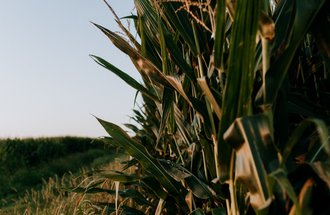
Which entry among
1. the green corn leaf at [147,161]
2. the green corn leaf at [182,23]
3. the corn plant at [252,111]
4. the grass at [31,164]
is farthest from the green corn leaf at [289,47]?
the grass at [31,164]

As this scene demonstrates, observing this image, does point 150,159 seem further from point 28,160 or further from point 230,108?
point 28,160

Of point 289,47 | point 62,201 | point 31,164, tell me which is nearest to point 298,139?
point 289,47

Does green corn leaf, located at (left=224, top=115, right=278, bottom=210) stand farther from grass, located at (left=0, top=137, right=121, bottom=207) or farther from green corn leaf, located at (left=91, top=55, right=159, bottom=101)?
grass, located at (left=0, top=137, right=121, bottom=207)

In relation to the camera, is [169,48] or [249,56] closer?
[249,56]

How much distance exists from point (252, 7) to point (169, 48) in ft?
1.90

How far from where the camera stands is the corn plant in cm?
102

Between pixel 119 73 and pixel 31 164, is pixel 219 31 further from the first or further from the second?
pixel 31 164

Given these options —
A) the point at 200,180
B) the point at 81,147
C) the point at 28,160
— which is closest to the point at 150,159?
the point at 200,180

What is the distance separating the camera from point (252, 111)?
1165 millimetres

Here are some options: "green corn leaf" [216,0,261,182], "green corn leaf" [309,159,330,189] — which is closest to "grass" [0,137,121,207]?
"green corn leaf" [216,0,261,182]

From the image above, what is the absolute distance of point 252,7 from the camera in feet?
3.47

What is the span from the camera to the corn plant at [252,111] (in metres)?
1.02

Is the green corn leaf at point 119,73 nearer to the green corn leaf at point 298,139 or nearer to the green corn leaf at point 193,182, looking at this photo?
the green corn leaf at point 193,182

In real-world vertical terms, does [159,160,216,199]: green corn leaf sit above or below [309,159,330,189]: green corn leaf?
below
